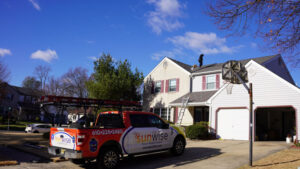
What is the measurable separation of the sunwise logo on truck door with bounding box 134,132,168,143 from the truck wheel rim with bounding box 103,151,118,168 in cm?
108

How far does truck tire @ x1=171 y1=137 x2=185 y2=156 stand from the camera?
1046 cm

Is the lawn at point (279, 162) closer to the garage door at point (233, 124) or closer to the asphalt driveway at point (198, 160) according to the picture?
the asphalt driveway at point (198, 160)

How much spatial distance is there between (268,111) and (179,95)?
26.2ft

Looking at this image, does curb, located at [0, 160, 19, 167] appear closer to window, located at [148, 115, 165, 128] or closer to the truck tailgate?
the truck tailgate

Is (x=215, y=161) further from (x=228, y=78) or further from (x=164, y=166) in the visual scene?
(x=228, y=78)

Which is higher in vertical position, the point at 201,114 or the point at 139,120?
the point at 139,120

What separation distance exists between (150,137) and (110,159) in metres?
1.93

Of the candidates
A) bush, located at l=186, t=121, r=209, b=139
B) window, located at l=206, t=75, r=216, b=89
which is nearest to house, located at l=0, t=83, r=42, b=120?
window, located at l=206, t=75, r=216, b=89

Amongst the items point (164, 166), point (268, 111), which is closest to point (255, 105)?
point (268, 111)

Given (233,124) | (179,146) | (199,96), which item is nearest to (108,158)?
(179,146)

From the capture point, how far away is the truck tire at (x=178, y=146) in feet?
34.3

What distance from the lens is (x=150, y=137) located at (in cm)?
938

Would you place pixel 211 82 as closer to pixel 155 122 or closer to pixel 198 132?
pixel 198 132

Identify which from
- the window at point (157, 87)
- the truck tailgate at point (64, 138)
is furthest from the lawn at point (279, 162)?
the window at point (157, 87)
